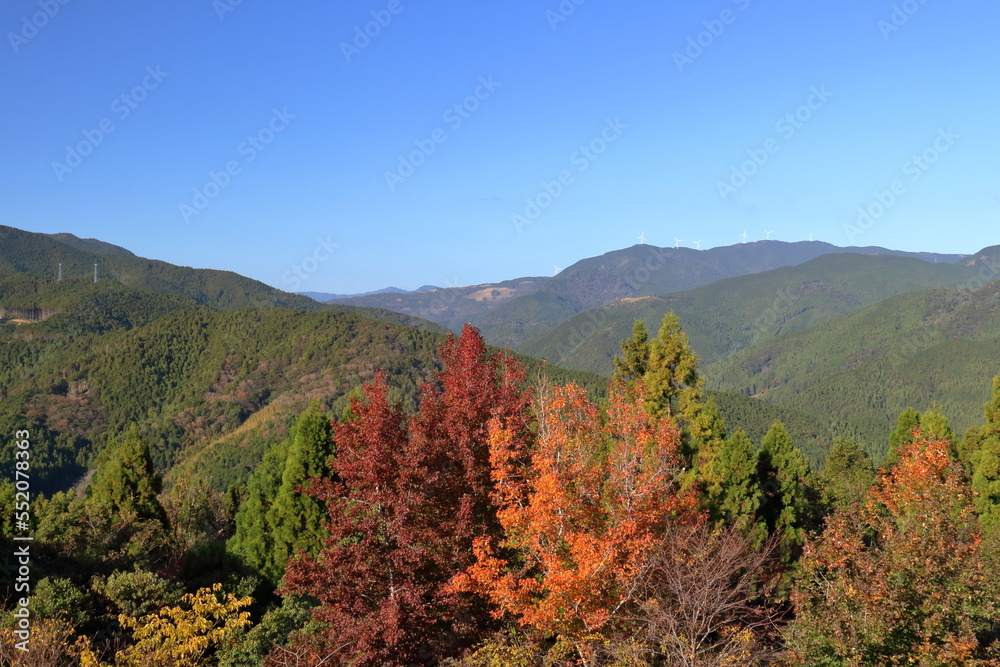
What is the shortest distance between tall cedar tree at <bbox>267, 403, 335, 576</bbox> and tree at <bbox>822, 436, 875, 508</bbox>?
32456 mm

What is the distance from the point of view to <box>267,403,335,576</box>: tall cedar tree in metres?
25.8

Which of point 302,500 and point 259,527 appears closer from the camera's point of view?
point 302,500

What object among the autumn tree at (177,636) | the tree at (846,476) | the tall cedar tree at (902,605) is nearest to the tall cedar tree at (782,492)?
the tree at (846,476)

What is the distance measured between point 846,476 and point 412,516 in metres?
52.7

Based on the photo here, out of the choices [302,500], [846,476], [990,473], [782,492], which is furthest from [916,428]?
[302,500]

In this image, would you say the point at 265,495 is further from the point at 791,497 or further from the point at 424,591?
the point at 791,497

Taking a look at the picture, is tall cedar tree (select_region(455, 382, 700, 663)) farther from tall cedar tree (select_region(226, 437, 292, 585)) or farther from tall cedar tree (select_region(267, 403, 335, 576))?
tall cedar tree (select_region(226, 437, 292, 585))

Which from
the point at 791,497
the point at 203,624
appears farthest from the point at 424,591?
the point at 791,497

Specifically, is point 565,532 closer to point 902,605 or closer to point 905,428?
point 902,605

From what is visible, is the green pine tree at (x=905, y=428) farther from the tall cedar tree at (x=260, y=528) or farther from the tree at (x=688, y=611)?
the tall cedar tree at (x=260, y=528)

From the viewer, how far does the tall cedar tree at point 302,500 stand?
25750 mm

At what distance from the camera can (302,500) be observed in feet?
85.5

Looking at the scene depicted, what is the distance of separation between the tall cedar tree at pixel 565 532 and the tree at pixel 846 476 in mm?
29822

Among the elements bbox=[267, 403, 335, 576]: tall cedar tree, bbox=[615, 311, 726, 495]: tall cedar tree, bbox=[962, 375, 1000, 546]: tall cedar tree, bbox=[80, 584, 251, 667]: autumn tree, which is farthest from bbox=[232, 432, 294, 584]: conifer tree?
bbox=[962, 375, 1000, 546]: tall cedar tree
